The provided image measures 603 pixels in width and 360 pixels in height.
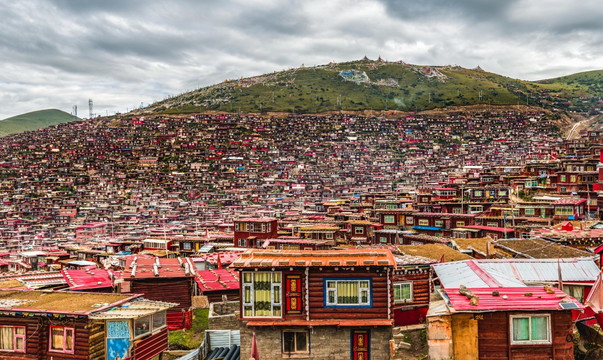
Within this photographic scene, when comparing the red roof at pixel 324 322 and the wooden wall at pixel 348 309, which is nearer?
the red roof at pixel 324 322

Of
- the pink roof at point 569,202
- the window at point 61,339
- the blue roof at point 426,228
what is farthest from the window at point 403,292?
the blue roof at point 426,228

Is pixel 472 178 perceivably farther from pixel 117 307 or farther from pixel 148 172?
pixel 148 172

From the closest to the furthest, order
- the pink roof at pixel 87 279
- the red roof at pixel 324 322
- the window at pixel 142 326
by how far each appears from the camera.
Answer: the red roof at pixel 324 322
the window at pixel 142 326
the pink roof at pixel 87 279

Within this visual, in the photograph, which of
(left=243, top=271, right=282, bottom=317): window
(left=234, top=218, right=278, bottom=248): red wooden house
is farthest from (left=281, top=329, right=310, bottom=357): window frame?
(left=234, top=218, right=278, bottom=248): red wooden house

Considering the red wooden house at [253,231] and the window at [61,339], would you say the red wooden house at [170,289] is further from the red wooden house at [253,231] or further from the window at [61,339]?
the red wooden house at [253,231]

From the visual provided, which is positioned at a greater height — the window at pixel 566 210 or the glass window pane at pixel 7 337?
the window at pixel 566 210

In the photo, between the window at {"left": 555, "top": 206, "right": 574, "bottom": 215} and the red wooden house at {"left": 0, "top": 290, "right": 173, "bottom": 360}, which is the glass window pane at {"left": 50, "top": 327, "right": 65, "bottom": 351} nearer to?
the red wooden house at {"left": 0, "top": 290, "right": 173, "bottom": 360}

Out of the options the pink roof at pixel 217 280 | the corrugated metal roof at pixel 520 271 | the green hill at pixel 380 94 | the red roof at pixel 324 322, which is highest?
the green hill at pixel 380 94
